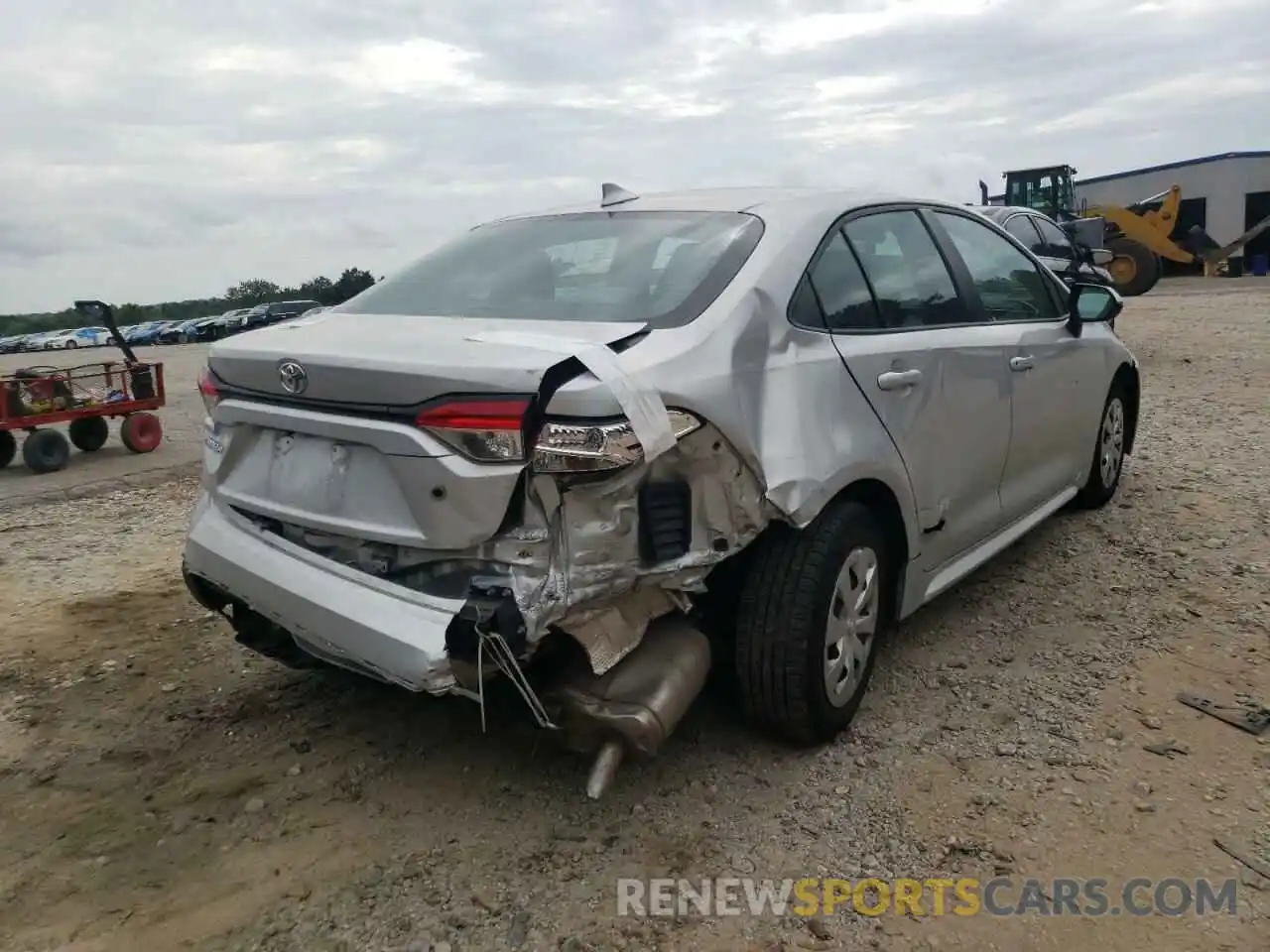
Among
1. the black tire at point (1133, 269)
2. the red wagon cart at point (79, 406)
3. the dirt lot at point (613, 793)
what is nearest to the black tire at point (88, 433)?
the red wagon cart at point (79, 406)

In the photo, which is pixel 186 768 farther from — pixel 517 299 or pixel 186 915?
pixel 517 299

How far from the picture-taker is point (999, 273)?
4.15m

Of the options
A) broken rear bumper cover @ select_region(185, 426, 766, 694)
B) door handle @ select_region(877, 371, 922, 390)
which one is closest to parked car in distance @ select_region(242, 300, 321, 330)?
door handle @ select_region(877, 371, 922, 390)

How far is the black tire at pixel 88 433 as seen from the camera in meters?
9.79

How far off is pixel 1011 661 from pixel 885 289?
141 centimetres

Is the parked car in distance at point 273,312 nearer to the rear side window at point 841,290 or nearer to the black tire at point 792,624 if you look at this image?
the rear side window at point 841,290

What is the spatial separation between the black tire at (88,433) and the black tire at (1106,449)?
28.9ft

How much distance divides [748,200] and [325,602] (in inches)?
71.9

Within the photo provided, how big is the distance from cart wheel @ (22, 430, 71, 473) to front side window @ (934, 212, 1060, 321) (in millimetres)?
8071

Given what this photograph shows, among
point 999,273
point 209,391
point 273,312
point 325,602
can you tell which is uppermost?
point 273,312

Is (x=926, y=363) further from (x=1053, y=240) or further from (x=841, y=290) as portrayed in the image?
(x=1053, y=240)

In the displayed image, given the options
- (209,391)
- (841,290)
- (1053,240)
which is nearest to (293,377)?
(209,391)

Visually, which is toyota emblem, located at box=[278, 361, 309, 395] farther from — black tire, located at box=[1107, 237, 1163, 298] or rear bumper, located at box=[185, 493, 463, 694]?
black tire, located at box=[1107, 237, 1163, 298]

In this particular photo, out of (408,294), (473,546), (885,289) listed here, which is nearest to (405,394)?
(473,546)
